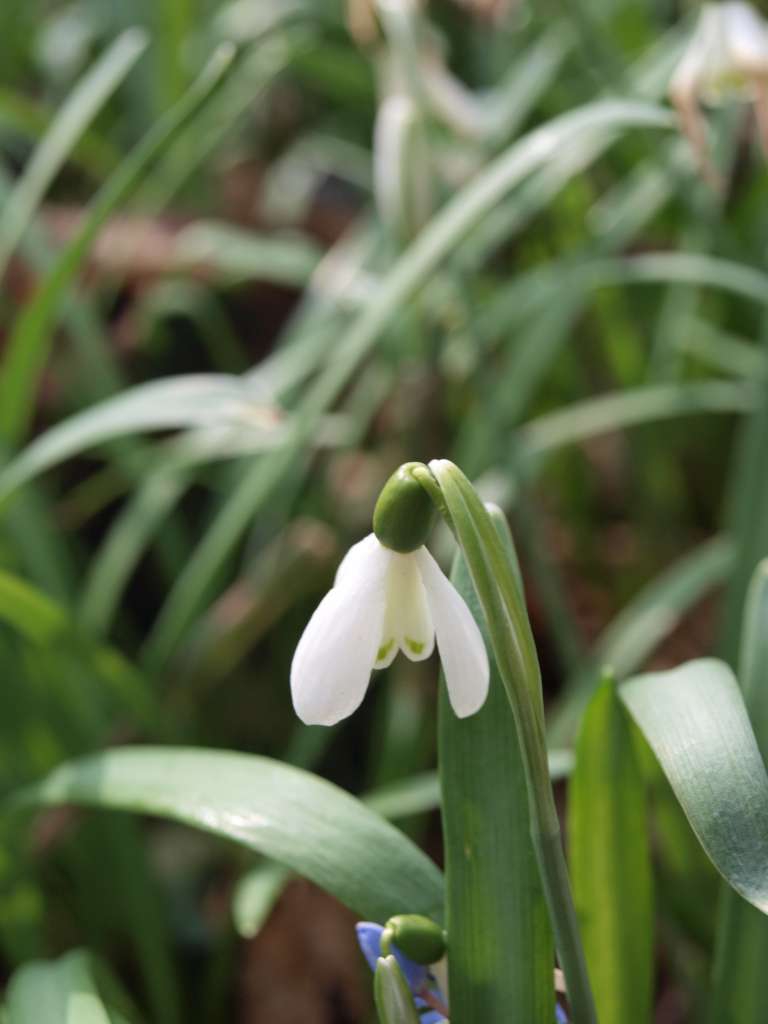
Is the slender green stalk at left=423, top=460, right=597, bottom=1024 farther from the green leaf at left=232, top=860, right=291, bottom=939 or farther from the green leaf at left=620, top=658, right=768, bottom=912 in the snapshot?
the green leaf at left=232, top=860, right=291, bottom=939

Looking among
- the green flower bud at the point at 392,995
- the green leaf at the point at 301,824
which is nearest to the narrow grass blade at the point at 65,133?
the green leaf at the point at 301,824

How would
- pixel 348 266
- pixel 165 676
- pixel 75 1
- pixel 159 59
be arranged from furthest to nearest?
pixel 75 1, pixel 159 59, pixel 348 266, pixel 165 676

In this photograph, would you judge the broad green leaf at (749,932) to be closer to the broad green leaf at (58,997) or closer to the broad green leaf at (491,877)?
the broad green leaf at (491,877)

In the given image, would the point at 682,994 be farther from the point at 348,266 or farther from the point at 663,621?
the point at 348,266

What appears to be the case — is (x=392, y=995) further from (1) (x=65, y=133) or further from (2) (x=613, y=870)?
(1) (x=65, y=133)

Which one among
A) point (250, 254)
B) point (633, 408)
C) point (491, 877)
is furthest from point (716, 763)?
point (250, 254)

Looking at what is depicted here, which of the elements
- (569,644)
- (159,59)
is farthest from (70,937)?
(159,59)
